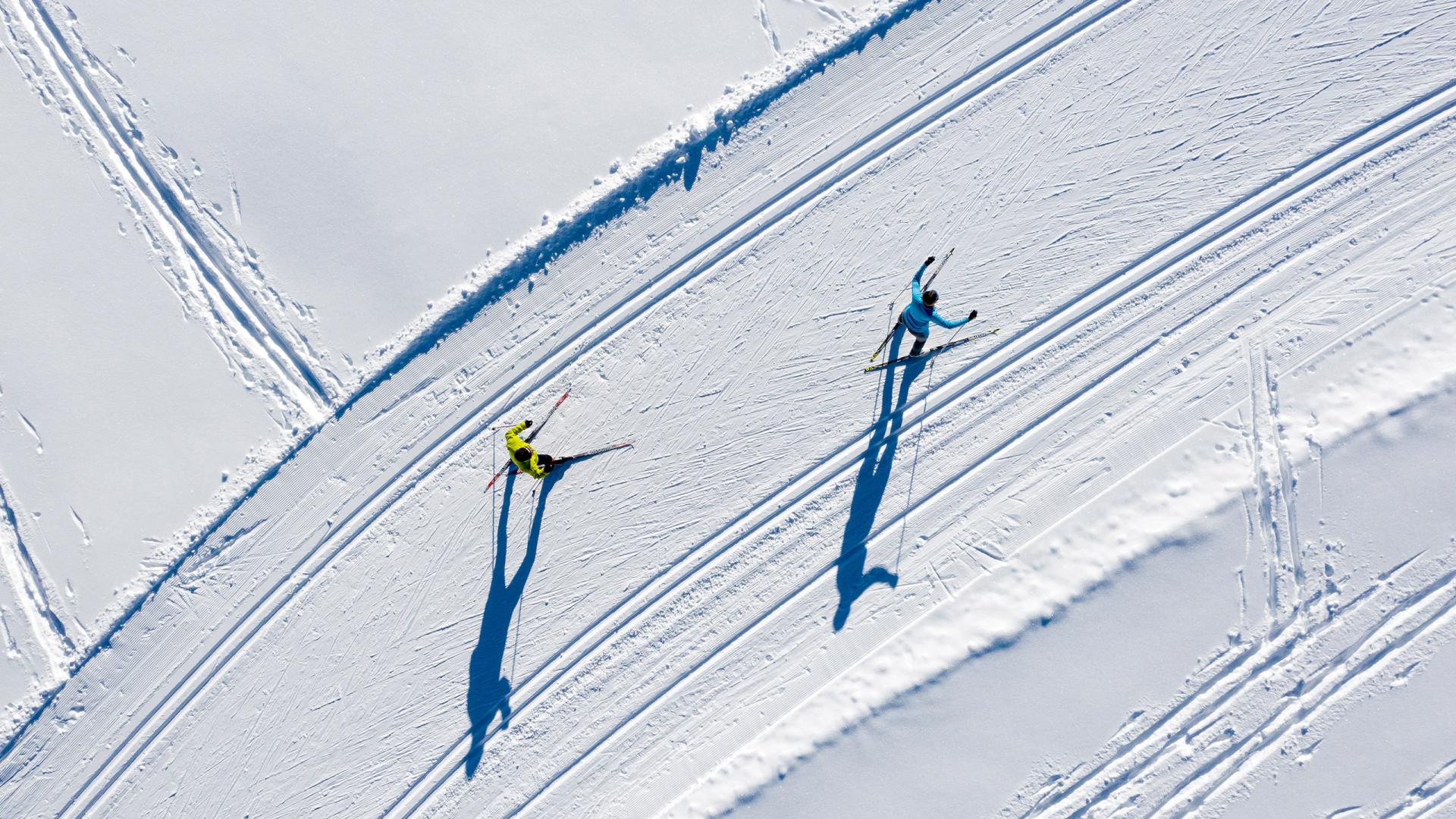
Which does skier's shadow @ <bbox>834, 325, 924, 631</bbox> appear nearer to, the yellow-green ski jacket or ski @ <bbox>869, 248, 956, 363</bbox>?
ski @ <bbox>869, 248, 956, 363</bbox>

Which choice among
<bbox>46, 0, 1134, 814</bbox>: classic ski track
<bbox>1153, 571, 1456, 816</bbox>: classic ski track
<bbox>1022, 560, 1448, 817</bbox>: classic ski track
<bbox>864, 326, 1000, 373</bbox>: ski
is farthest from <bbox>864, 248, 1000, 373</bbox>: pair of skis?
<bbox>1153, 571, 1456, 816</bbox>: classic ski track

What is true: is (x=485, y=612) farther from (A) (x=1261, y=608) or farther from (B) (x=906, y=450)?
(A) (x=1261, y=608)

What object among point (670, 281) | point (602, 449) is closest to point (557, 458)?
point (602, 449)

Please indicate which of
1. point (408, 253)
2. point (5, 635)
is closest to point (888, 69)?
point (408, 253)

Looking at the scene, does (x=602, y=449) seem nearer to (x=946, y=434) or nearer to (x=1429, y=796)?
(x=946, y=434)

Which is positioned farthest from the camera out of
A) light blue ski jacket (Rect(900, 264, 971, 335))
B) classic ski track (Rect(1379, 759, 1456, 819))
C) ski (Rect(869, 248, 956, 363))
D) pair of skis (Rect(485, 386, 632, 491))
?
pair of skis (Rect(485, 386, 632, 491))

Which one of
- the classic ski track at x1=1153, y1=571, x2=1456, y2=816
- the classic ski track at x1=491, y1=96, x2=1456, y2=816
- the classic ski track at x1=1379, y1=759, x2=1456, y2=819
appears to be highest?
the classic ski track at x1=491, y1=96, x2=1456, y2=816
